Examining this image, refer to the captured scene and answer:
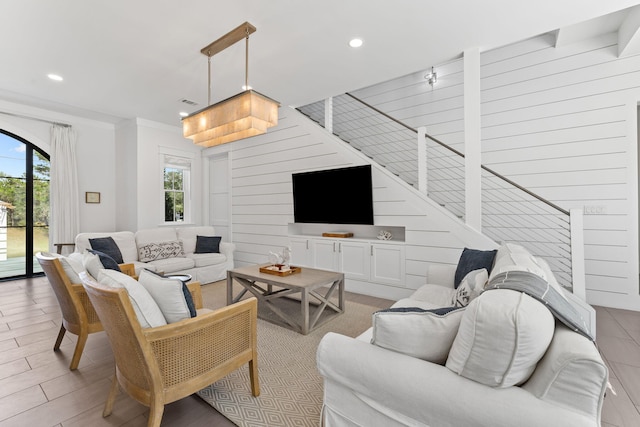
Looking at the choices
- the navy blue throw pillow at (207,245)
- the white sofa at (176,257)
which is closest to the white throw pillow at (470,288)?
the white sofa at (176,257)

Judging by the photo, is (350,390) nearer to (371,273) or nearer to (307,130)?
(371,273)

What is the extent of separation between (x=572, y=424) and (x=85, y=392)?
2727 mm

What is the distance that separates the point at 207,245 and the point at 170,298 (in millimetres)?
3982

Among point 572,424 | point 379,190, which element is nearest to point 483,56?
point 379,190

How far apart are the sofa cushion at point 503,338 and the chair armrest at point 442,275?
2.09m

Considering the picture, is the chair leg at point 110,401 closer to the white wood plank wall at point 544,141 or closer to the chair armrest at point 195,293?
the chair armrest at point 195,293

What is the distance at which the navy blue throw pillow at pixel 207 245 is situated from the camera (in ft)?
17.8

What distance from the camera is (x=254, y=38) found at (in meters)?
3.07

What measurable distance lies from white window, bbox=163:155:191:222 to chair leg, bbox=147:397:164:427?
17.6ft

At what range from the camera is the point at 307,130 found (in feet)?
17.0

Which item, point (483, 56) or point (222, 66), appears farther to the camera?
point (483, 56)

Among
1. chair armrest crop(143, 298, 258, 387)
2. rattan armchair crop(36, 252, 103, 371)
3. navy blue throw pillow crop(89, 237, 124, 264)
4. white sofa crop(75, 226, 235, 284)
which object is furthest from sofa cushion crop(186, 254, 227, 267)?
chair armrest crop(143, 298, 258, 387)

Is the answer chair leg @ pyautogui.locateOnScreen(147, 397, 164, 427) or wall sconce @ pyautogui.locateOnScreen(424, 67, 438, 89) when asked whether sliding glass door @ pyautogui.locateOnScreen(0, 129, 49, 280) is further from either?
wall sconce @ pyautogui.locateOnScreen(424, 67, 438, 89)

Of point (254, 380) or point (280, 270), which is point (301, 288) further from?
point (254, 380)
